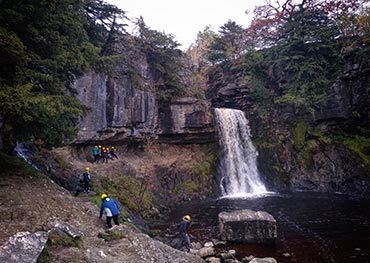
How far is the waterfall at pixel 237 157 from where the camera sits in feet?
88.4

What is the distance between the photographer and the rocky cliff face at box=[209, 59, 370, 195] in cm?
2438

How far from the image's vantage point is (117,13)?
23672 mm

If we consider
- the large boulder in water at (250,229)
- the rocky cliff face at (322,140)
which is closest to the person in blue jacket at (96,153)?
the large boulder in water at (250,229)

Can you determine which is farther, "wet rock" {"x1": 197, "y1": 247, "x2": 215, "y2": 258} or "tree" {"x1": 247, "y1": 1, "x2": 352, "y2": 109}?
"tree" {"x1": 247, "y1": 1, "x2": 352, "y2": 109}

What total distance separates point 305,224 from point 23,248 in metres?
14.5

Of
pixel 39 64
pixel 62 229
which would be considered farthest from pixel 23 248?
pixel 39 64

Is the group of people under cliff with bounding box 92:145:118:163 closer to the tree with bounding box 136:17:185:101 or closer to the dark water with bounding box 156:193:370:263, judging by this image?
the dark water with bounding box 156:193:370:263

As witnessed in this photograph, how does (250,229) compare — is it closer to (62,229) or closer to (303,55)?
(62,229)

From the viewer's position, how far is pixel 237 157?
2873cm

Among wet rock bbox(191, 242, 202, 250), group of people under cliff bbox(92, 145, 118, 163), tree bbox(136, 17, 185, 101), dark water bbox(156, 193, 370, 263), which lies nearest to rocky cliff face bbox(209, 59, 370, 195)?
dark water bbox(156, 193, 370, 263)

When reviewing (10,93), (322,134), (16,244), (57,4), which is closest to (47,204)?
(16,244)

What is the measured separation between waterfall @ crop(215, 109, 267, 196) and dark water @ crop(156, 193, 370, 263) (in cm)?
331

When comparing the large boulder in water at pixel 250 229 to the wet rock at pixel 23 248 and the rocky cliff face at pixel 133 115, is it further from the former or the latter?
the rocky cliff face at pixel 133 115

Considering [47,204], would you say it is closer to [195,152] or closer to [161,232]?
[161,232]
